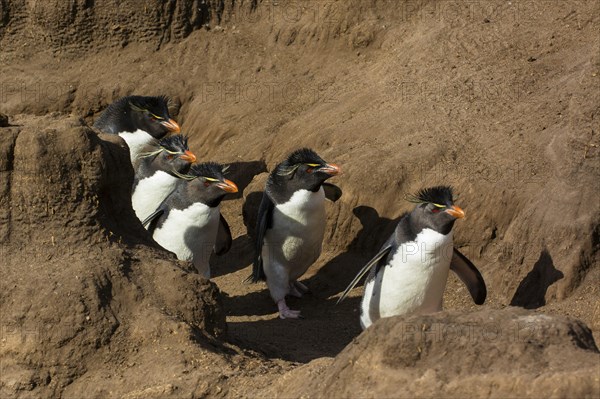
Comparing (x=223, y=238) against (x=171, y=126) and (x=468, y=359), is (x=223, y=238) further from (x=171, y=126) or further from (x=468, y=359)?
(x=468, y=359)

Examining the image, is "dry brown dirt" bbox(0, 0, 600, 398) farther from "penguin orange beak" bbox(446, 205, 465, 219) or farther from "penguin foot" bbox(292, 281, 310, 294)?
"penguin orange beak" bbox(446, 205, 465, 219)

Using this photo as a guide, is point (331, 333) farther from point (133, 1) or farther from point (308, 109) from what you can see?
point (133, 1)

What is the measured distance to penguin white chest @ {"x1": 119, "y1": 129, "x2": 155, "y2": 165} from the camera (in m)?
12.0

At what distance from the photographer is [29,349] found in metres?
6.28

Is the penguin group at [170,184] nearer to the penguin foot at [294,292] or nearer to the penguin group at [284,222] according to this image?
the penguin group at [284,222]

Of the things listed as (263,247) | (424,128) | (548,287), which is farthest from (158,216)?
(548,287)

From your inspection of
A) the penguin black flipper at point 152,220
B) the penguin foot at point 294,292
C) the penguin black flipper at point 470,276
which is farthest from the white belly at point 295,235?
the penguin black flipper at point 470,276

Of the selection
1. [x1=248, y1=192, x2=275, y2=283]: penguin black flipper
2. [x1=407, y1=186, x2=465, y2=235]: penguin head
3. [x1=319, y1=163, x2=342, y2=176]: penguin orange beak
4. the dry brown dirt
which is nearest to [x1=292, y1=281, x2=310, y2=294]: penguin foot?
the dry brown dirt

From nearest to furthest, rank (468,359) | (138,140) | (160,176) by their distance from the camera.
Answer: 1. (468,359)
2. (160,176)
3. (138,140)

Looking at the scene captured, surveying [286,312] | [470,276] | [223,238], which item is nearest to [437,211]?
[470,276]

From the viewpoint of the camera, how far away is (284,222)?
9.90 meters

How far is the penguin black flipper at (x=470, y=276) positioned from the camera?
8.62 metres

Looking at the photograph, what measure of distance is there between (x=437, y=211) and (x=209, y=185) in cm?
225

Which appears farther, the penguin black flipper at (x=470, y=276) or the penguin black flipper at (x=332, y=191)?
the penguin black flipper at (x=332, y=191)
